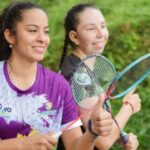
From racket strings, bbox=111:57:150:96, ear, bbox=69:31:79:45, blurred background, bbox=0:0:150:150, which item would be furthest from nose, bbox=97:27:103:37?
blurred background, bbox=0:0:150:150

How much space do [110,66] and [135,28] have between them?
3.47 metres

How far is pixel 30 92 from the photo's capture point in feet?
9.61

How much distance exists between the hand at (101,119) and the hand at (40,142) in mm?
219

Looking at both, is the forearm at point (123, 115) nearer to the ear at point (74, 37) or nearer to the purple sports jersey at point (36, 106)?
the purple sports jersey at point (36, 106)

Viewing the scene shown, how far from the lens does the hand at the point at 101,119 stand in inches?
104

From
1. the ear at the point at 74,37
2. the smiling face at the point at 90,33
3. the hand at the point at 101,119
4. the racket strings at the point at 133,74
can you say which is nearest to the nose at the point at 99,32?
the smiling face at the point at 90,33

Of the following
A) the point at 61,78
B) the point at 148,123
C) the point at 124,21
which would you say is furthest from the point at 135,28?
the point at 61,78

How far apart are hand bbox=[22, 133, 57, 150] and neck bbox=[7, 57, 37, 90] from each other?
0.32 metres

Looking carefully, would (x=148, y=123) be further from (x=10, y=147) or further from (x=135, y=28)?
(x=10, y=147)

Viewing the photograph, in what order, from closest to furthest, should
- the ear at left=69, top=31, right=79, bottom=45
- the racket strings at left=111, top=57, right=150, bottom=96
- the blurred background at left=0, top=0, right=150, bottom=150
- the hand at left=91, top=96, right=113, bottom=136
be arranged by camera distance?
the hand at left=91, top=96, right=113, bottom=136, the racket strings at left=111, top=57, right=150, bottom=96, the ear at left=69, top=31, right=79, bottom=45, the blurred background at left=0, top=0, right=150, bottom=150

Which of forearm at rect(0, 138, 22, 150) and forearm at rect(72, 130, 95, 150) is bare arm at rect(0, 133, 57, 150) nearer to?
forearm at rect(0, 138, 22, 150)

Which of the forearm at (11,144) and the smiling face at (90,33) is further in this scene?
the smiling face at (90,33)

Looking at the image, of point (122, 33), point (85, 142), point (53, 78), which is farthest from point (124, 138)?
point (122, 33)

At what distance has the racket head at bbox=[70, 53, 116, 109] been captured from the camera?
295 centimetres
